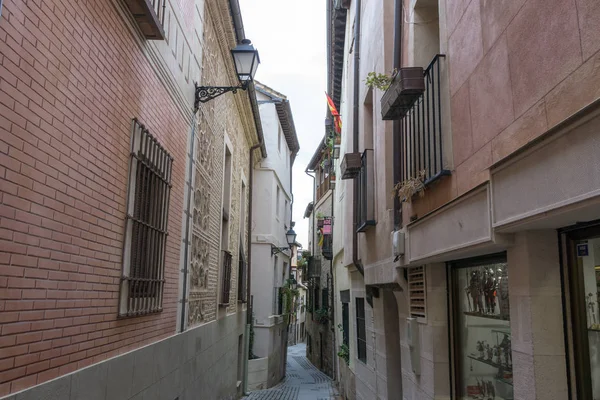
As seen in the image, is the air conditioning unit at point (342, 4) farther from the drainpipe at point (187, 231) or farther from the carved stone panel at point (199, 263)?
the carved stone panel at point (199, 263)

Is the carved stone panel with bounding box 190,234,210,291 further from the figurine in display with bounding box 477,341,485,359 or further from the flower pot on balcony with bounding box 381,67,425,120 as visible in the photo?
the figurine in display with bounding box 477,341,485,359

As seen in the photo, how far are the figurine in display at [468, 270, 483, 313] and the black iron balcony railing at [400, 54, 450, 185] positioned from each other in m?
0.96

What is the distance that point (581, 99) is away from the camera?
2.58m

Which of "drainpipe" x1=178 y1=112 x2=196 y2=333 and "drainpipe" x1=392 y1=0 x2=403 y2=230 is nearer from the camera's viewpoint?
"drainpipe" x1=392 y1=0 x2=403 y2=230

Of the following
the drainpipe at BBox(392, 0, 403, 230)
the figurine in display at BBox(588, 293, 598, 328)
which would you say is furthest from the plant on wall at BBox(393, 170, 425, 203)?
the figurine in display at BBox(588, 293, 598, 328)

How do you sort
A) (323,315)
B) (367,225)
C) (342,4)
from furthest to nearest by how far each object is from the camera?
(323,315) → (342,4) → (367,225)

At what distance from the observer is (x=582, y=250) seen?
3.06m

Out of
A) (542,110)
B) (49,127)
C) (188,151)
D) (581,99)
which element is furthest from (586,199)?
(188,151)

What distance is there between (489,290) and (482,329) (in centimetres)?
43

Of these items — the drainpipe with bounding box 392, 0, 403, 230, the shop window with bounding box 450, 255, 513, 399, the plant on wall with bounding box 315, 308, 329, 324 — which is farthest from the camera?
the plant on wall with bounding box 315, 308, 329, 324

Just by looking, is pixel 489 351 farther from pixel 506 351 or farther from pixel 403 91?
pixel 403 91

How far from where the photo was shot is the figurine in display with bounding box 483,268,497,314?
14.2 feet

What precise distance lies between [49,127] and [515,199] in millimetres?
2999

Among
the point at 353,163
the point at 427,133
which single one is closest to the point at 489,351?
the point at 427,133
